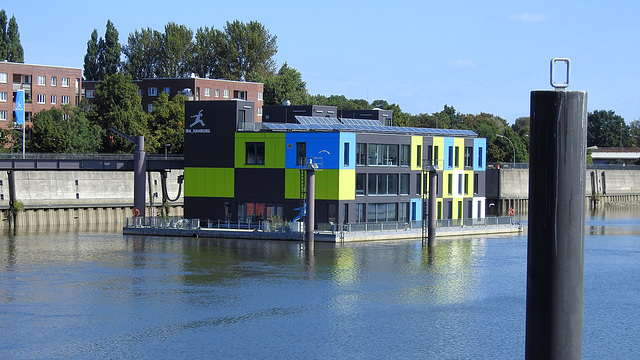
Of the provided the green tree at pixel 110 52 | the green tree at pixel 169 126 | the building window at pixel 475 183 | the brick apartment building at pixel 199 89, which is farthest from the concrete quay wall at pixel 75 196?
the green tree at pixel 110 52

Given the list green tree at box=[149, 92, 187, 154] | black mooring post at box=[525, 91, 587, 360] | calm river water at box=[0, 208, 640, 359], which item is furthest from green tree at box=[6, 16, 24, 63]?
black mooring post at box=[525, 91, 587, 360]

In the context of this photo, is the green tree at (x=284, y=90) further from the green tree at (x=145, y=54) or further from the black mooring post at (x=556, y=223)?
the black mooring post at (x=556, y=223)

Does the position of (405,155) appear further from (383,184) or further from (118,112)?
(118,112)

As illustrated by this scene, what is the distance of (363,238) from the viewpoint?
81.5 m

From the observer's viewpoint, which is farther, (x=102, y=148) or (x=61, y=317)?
(x=102, y=148)

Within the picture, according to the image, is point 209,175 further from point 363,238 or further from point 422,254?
point 422,254

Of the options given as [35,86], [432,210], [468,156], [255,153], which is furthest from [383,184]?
[35,86]

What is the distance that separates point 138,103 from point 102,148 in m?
9.68

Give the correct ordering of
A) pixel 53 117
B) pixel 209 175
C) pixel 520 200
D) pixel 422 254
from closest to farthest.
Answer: pixel 422 254
pixel 209 175
pixel 53 117
pixel 520 200

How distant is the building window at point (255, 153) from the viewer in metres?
86.2

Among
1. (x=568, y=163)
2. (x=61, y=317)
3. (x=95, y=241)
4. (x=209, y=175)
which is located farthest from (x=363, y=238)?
(x=568, y=163)

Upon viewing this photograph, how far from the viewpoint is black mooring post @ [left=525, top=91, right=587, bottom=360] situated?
22.1 ft

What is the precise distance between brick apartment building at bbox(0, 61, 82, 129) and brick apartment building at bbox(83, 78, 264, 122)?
1344cm

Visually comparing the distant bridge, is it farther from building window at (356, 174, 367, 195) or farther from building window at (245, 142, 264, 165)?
building window at (356, 174, 367, 195)
